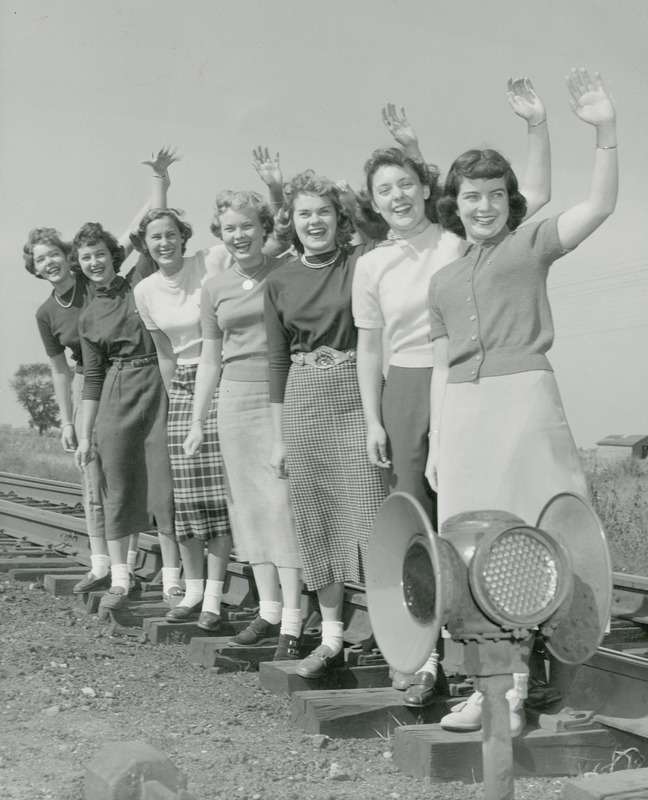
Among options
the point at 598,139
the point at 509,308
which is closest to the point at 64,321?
the point at 509,308

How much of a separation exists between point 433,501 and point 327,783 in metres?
1.20

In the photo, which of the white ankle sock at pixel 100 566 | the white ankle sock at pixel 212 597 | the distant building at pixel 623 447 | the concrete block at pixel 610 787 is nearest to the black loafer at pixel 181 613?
the white ankle sock at pixel 212 597

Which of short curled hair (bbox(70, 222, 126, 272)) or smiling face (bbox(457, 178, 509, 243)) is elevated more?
short curled hair (bbox(70, 222, 126, 272))

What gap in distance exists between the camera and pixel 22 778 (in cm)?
321

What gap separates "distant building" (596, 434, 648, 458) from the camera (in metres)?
17.4

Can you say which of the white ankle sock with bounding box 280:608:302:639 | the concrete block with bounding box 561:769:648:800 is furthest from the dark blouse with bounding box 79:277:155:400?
the concrete block with bounding box 561:769:648:800

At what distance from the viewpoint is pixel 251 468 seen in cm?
505

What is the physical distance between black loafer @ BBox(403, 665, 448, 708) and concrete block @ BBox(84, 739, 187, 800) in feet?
4.54

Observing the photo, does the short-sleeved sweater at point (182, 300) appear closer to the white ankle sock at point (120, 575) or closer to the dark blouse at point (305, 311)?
the dark blouse at point (305, 311)

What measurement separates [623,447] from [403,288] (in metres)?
15.0

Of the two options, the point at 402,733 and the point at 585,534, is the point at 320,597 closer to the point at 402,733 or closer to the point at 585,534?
the point at 402,733

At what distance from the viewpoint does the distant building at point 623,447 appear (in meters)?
17.4

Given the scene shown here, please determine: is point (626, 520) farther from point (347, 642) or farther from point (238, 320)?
point (238, 320)

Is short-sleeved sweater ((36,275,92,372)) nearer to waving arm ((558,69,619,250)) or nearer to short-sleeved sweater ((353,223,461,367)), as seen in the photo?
short-sleeved sweater ((353,223,461,367))
